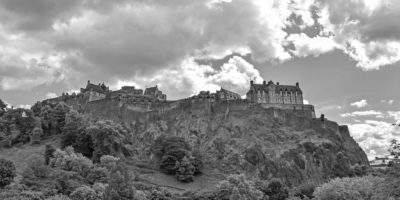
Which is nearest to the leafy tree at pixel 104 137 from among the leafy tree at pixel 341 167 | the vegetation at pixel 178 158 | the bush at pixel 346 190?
the vegetation at pixel 178 158

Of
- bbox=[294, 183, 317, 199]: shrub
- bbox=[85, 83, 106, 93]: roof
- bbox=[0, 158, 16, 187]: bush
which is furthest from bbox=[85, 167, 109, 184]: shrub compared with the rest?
bbox=[85, 83, 106, 93]: roof

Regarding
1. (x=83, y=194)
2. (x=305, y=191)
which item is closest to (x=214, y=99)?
(x=305, y=191)

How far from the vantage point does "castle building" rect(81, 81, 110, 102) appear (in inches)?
4252

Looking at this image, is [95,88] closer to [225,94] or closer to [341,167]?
[225,94]

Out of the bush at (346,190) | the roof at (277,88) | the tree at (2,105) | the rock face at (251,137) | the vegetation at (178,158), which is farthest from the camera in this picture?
the tree at (2,105)

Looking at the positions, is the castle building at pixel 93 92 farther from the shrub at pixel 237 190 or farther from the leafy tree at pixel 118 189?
the leafy tree at pixel 118 189

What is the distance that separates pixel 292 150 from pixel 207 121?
18.8 m

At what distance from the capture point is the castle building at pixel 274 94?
10019 cm

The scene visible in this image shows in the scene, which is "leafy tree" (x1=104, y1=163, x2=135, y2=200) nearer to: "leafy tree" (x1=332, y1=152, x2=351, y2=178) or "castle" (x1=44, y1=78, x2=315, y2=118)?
"castle" (x1=44, y1=78, x2=315, y2=118)

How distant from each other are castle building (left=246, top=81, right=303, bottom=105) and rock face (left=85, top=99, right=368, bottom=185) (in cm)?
859

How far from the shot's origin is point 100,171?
2490 inches

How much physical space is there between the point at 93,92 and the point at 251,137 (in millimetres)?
47414

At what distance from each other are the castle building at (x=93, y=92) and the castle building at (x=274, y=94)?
39.4m

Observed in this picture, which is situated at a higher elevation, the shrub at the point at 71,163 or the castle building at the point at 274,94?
the castle building at the point at 274,94
